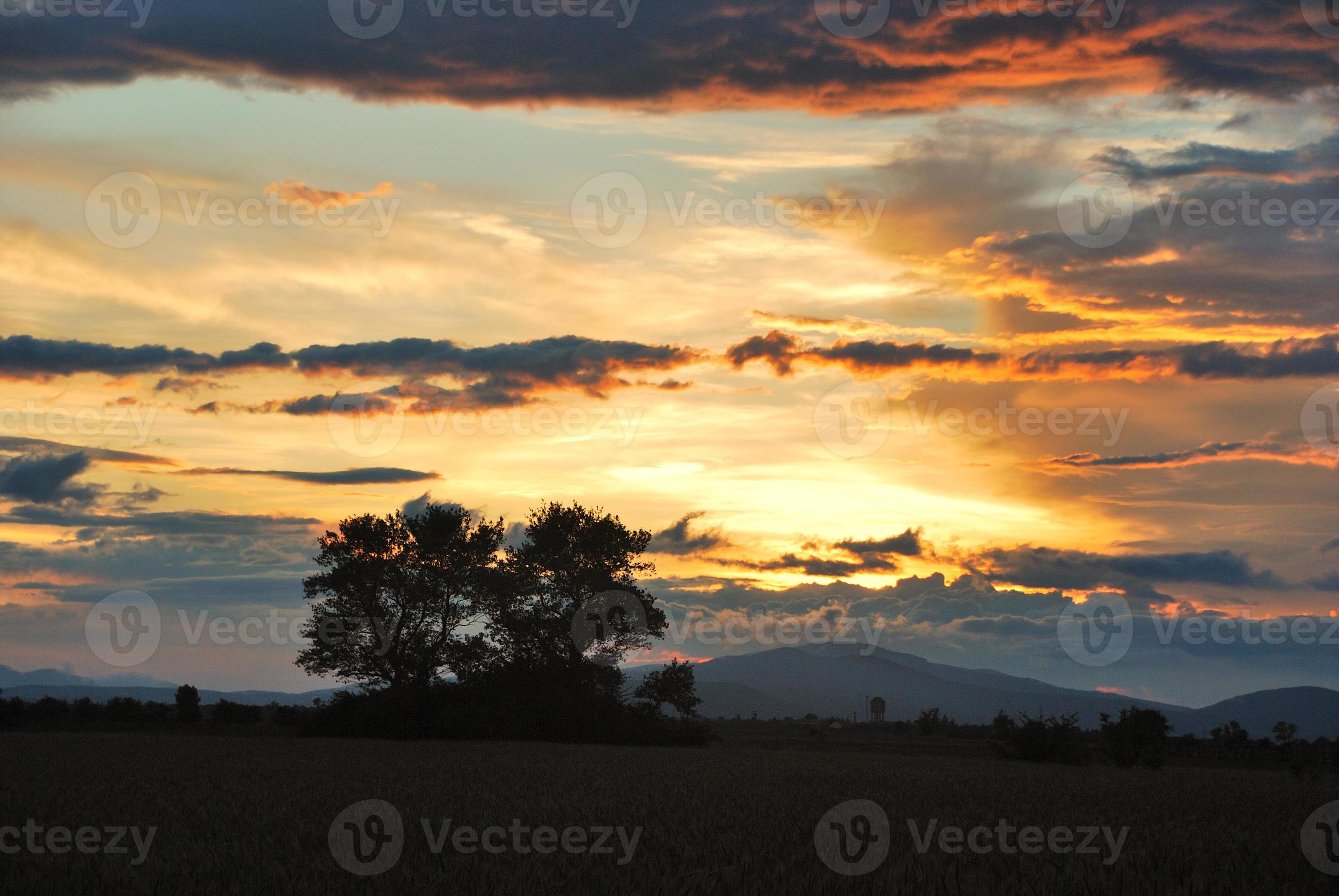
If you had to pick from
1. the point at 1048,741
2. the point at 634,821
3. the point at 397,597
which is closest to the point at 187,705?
the point at 397,597

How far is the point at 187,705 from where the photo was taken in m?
86.0

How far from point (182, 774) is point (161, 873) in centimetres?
1888

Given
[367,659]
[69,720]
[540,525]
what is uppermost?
[540,525]

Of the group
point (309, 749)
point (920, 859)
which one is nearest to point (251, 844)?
point (920, 859)

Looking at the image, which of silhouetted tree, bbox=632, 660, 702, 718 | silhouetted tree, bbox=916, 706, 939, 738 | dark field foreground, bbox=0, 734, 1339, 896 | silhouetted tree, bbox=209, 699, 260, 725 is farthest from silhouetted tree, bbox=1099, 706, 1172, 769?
silhouetted tree, bbox=209, 699, 260, 725

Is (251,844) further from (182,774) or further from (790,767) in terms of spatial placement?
(790,767)

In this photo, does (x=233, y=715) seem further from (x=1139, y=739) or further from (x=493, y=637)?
(x=1139, y=739)

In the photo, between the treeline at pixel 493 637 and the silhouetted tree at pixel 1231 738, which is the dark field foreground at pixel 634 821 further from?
the silhouetted tree at pixel 1231 738

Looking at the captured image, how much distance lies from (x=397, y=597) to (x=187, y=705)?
3064cm

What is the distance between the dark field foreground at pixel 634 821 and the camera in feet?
40.8

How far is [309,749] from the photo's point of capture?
1837 inches

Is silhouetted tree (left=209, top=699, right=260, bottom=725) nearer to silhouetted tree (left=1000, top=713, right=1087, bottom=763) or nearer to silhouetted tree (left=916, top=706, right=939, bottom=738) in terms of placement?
silhouetted tree (left=1000, top=713, right=1087, bottom=763)

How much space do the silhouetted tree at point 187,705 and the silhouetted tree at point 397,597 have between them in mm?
24863

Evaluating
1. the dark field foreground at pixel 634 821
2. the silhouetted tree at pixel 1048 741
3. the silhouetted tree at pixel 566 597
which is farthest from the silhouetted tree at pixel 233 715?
the silhouetted tree at pixel 1048 741
